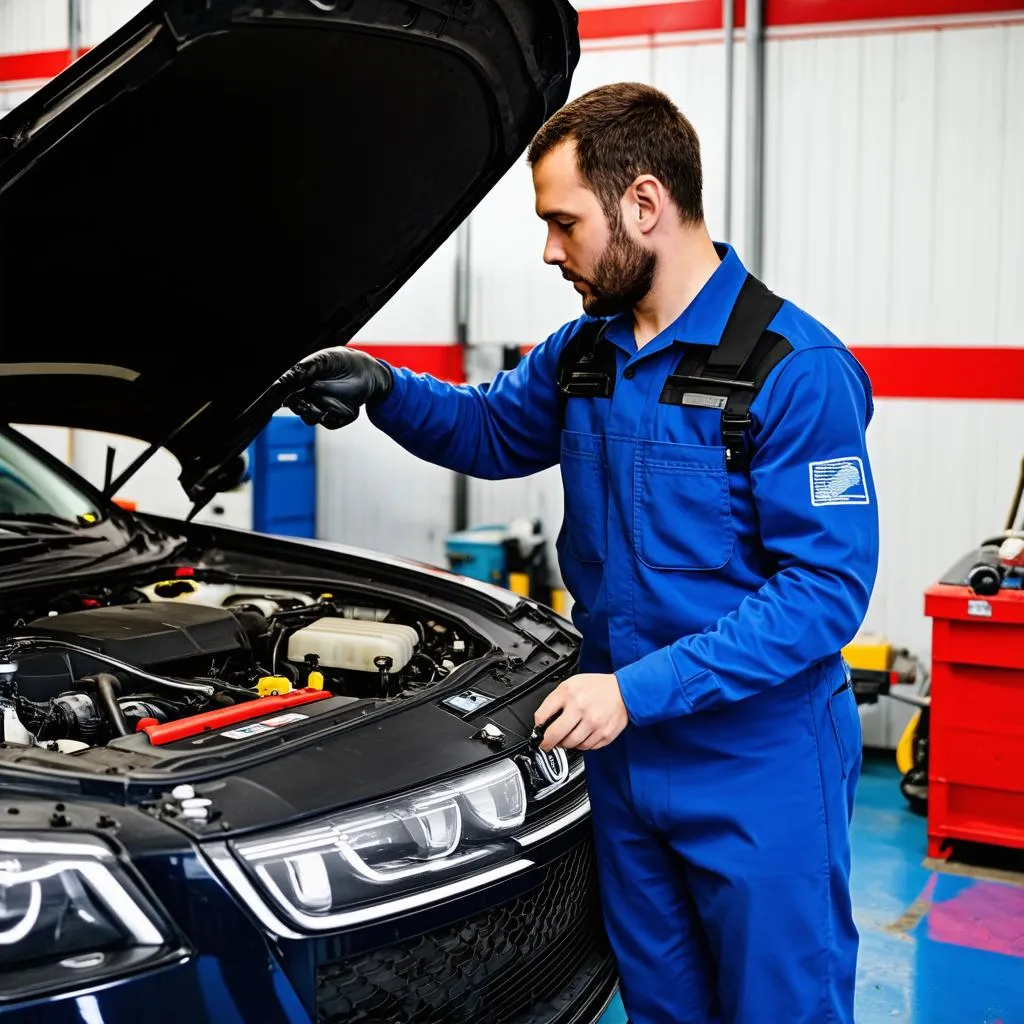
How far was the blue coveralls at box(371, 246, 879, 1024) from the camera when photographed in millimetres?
1673

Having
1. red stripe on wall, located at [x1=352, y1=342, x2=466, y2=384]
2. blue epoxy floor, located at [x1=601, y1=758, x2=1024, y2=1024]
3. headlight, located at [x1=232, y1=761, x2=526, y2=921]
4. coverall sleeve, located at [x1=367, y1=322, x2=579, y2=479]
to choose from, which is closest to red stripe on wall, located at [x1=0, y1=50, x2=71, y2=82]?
red stripe on wall, located at [x1=352, y1=342, x2=466, y2=384]

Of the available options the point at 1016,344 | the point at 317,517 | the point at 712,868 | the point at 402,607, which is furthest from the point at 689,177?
the point at 317,517

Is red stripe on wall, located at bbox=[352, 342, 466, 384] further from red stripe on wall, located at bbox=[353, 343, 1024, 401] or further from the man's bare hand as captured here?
the man's bare hand

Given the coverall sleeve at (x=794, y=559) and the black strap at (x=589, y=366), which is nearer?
the coverall sleeve at (x=794, y=559)

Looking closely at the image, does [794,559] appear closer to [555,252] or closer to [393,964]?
[555,252]

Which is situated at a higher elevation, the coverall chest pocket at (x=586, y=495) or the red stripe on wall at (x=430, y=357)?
the red stripe on wall at (x=430, y=357)

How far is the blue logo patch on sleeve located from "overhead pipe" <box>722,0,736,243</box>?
11.0ft

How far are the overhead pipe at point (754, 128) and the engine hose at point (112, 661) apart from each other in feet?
10.9

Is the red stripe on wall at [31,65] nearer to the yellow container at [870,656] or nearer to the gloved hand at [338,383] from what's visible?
the yellow container at [870,656]

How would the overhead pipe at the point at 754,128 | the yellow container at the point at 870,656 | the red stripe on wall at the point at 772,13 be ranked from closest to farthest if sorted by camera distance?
the yellow container at the point at 870,656
the red stripe on wall at the point at 772,13
the overhead pipe at the point at 754,128

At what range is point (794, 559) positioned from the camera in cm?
169

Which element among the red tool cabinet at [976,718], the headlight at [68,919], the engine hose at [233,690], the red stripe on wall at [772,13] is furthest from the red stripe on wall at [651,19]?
the headlight at [68,919]

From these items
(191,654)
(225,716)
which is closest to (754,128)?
(191,654)

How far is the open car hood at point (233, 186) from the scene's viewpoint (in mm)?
1634
